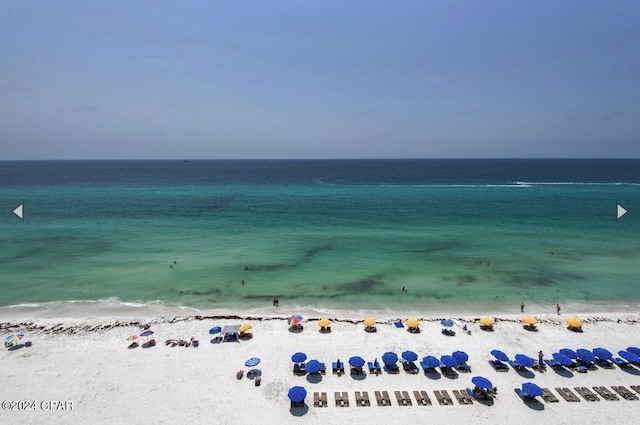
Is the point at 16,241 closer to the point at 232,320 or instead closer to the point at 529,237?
the point at 232,320

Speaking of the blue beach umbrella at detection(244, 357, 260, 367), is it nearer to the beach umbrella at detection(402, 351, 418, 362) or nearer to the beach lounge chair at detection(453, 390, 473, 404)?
the beach umbrella at detection(402, 351, 418, 362)

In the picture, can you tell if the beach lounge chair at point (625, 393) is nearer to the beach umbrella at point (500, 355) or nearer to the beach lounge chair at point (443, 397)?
the beach umbrella at point (500, 355)

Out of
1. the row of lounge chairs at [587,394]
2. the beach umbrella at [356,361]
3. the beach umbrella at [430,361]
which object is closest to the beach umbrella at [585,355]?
the row of lounge chairs at [587,394]

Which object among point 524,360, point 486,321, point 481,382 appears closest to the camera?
A: point 481,382

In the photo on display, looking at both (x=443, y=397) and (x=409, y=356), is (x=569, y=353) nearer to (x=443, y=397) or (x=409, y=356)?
(x=443, y=397)

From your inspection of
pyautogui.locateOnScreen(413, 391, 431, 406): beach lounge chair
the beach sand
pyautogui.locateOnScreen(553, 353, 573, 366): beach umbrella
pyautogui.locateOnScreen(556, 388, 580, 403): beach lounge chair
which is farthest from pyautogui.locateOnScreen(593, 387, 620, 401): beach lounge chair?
pyautogui.locateOnScreen(413, 391, 431, 406): beach lounge chair

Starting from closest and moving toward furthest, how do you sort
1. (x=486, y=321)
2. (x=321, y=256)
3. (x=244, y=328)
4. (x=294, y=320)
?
(x=244, y=328) < (x=486, y=321) < (x=294, y=320) < (x=321, y=256)

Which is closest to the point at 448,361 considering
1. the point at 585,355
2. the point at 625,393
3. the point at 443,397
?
the point at 443,397
